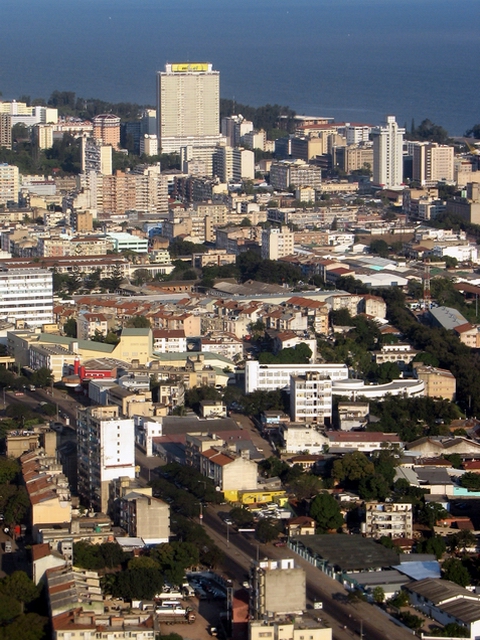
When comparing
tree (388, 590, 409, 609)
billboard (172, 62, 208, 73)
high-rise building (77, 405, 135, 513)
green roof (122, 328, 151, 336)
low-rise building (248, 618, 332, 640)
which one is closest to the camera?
low-rise building (248, 618, 332, 640)

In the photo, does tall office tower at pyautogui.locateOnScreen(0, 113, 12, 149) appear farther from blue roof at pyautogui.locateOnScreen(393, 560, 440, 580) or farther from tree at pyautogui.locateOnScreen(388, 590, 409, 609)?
tree at pyautogui.locateOnScreen(388, 590, 409, 609)

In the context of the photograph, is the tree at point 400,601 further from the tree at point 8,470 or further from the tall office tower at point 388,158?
the tall office tower at point 388,158

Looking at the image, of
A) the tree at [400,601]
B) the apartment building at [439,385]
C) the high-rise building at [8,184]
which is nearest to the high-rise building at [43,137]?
the high-rise building at [8,184]

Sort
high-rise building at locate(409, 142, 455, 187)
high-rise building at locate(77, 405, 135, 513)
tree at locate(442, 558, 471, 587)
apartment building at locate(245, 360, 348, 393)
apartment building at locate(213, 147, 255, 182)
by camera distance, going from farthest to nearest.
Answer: apartment building at locate(213, 147, 255, 182), high-rise building at locate(409, 142, 455, 187), apartment building at locate(245, 360, 348, 393), high-rise building at locate(77, 405, 135, 513), tree at locate(442, 558, 471, 587)

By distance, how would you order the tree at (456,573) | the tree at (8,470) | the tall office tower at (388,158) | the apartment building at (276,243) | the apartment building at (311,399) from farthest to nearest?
1. the tall office tower at (388,158)
2. the apartment building at (276,243)
3. the apartment building at (311,399)
4. the tree at (8,470)
5. the tree at (456,573)

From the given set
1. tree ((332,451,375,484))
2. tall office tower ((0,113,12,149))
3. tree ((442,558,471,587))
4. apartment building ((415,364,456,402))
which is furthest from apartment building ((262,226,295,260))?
tree ((442,558,471,587))

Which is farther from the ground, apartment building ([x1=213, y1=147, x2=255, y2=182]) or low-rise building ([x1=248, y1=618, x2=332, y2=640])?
apartment building ([x1=213, y1=147, x2=255, y2=182])

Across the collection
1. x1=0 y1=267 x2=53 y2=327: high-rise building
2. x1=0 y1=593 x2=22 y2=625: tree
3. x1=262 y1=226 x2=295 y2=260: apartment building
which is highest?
x1=262 y1=226 x2=295 y2=260: apartment building
